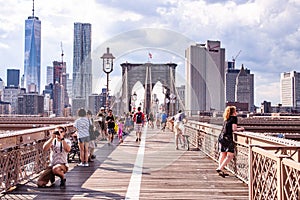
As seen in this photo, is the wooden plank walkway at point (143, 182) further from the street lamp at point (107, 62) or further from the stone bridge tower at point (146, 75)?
the stone bridge tower at point (146, 75)

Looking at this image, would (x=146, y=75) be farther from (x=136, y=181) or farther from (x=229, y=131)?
(x=136, y=181)

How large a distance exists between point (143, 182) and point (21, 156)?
2348 millimetres

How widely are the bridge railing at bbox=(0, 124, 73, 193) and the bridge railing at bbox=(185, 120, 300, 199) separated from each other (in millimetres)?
3876

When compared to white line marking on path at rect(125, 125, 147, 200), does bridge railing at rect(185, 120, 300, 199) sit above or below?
above

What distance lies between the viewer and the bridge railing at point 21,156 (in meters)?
7.07

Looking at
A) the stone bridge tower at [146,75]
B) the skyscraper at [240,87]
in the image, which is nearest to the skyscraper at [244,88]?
the skyscraper at [240,87]

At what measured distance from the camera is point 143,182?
8406mm

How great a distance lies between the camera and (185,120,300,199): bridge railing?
4.29 meters

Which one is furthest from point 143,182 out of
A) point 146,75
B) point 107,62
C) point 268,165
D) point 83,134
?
point 146,75

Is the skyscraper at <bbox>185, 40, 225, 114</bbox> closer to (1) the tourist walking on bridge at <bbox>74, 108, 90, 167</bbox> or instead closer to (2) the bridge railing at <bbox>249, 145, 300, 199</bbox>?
(1) the tourist walking on bridge at <bbox>74, 108, 90, 167</bbox>

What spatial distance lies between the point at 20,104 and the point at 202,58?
79.2 metres

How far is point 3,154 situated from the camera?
6938 mm

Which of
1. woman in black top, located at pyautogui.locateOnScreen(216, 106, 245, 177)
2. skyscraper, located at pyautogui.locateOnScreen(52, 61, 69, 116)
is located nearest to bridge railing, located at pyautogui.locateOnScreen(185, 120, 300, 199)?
woman in black top, located at pyautogui.locateOnScreen(216, 106, 245, 177)

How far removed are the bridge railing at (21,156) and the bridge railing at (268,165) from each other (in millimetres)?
3876
